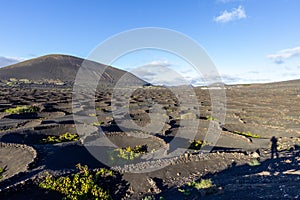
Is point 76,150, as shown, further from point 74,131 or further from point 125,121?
point 125,121

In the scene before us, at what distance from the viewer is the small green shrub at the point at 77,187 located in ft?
34.8

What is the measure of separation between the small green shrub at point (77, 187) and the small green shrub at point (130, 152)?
4.89 m

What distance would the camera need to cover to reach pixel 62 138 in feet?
66.5

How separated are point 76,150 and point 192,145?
7.86 meters

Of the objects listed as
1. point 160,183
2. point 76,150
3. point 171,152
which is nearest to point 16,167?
point 76,150

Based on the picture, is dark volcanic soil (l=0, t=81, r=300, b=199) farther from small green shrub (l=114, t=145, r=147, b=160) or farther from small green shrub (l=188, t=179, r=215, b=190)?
small green shrub (l=114, t=145, r=147, b=160)

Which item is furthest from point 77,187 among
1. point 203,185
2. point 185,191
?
point 203,185

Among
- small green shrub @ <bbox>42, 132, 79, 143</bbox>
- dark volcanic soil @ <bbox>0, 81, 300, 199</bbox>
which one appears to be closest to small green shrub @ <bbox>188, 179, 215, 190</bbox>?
dark volcanic soil @ <bbox>0, 81, 300, 199</bbox>

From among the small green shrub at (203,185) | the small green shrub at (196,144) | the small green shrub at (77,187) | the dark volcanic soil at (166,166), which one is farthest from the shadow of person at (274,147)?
the small green shrub at (77,187)

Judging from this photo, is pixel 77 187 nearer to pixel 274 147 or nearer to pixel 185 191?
pixel 185 191

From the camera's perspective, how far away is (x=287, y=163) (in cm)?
1388

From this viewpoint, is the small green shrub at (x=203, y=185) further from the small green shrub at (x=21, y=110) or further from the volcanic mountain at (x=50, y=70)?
the volcanic mountain at (x=50, y=70)

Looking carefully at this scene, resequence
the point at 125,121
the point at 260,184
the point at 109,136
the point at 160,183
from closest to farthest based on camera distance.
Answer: the point at 260,184 < the point at 160,183 < the point at 109,136 < the point at 125,121

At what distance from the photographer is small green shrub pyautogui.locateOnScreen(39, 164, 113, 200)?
10594 mm
